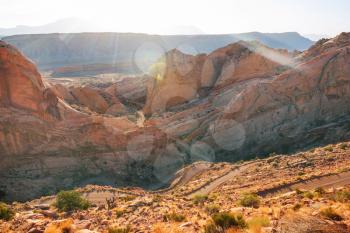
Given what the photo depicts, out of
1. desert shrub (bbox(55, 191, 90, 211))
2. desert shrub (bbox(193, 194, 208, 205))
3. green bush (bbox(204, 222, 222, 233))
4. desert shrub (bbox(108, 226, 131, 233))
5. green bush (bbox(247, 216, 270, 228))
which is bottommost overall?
desert shrub (bbox(55, 191, 90, 211))

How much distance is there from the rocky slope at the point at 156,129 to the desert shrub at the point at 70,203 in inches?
456

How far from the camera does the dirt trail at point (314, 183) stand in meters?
22.5

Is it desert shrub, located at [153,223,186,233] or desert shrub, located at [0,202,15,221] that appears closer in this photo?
desert shrub, located at [153,223,186,233]

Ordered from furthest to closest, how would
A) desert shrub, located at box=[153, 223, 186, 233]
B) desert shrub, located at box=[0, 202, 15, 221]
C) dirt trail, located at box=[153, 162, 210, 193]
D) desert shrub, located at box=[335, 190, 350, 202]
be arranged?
1. dirt trail, located at box=[153, 162, 210, 193]
2. desert shrub, located at box=[0, 202, 15, 221]
3. desert shrub, located at box=[335, 190, 350, 202]
4. desert shrub, located at box=[153, 223, 186, 233]

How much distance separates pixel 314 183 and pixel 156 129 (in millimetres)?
24203

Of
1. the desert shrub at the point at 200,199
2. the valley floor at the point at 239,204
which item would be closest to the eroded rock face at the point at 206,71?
the valley floor at the point at 239,204

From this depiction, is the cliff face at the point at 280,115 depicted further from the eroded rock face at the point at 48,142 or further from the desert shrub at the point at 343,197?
the desert shrub at the point at 343,197

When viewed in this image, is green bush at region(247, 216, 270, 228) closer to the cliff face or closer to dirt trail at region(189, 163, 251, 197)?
dirt trail at region(189, 163, 251, 197)

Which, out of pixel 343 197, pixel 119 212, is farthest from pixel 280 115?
pixel 343 197

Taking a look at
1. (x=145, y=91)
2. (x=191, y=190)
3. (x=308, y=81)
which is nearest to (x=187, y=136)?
(x=308, y=81)

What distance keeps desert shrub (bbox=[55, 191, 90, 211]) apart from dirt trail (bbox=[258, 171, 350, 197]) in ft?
30.1

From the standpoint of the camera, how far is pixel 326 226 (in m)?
9.88

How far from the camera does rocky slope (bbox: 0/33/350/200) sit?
1479 inches

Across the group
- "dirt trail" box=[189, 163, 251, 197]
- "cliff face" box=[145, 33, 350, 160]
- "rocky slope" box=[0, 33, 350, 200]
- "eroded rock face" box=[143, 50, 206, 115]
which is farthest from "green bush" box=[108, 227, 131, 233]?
"eroded rock face" box=[143, 50, 206, 115]
